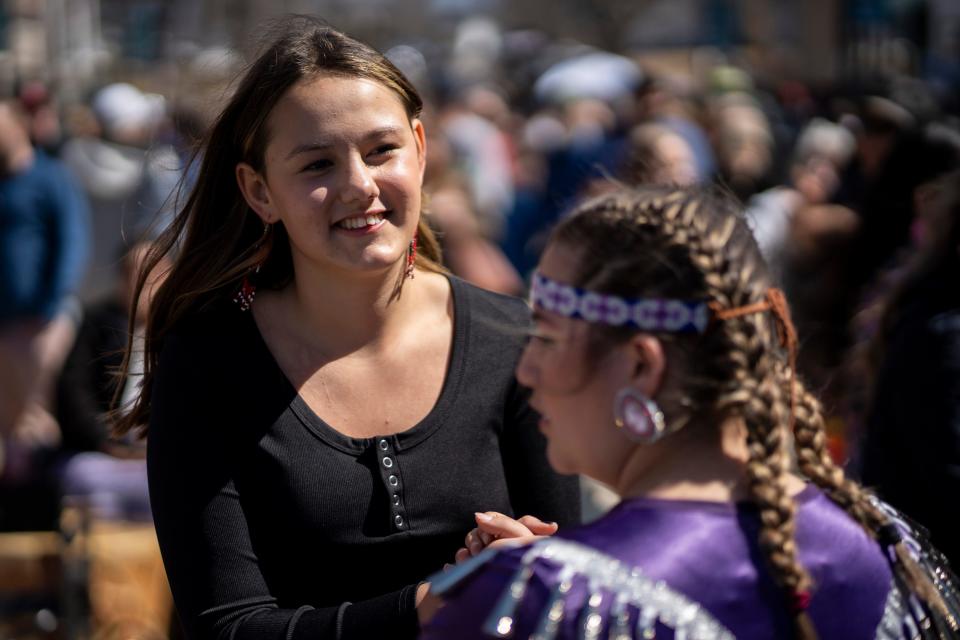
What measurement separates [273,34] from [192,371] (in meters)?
0.62

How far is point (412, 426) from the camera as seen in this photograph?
2.25 m

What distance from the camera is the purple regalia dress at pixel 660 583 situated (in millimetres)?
1497

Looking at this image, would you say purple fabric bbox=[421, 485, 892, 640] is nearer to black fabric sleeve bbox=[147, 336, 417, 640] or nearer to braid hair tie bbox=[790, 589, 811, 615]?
braid hair tie bbox=[790, 589, 811, 615]

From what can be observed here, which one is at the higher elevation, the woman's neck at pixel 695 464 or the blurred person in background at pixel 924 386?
the woman's neck at pixel 695 464

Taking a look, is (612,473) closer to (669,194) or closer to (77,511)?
(669,194)

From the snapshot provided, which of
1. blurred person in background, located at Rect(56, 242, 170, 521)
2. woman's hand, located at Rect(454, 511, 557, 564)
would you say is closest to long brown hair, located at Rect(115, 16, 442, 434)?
woman's hand, located at Rect(454, 511, 557, 564)

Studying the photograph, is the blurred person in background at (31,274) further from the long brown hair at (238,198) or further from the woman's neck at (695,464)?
the woman's neck at (695,464)

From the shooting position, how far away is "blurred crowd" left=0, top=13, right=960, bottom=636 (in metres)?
3.06

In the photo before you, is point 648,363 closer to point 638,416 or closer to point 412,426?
point 638,416

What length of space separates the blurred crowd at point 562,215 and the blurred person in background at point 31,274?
1cm

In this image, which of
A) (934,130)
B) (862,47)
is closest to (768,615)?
(934,130)

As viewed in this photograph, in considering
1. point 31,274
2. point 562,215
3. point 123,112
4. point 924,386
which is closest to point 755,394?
point 562,215

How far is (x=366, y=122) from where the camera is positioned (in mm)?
2203

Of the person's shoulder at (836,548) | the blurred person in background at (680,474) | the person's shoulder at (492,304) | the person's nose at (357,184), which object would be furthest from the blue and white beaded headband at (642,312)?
the person's shoulder at (492,304)
